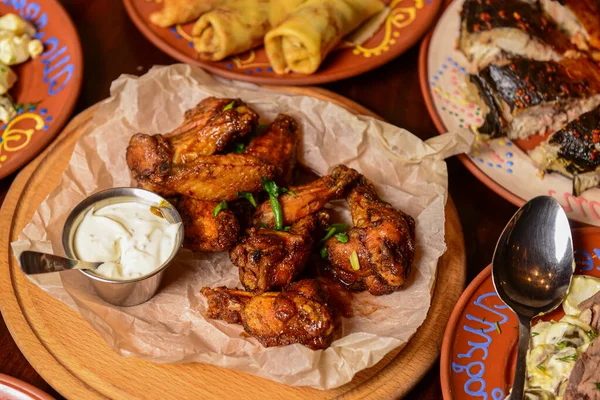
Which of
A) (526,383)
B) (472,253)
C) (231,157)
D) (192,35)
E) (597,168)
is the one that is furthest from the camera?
(192,35)

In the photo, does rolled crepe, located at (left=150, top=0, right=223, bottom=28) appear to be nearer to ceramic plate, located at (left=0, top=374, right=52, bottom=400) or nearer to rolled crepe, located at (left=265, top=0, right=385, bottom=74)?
rolled crepe, located at (left=265, top=0, right=385, bottom=74)

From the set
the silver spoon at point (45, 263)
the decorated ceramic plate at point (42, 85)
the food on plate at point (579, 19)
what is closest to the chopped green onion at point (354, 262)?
the silver spoon at point (45, 263)

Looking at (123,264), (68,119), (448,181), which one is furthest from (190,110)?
(448,181)

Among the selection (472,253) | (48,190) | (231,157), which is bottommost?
(472,253)

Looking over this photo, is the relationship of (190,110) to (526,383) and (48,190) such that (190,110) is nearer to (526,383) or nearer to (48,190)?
(48,190)

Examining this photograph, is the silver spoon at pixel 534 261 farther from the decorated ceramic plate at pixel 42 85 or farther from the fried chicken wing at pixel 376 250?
the decorated ceramic plate at pixel 42 85
